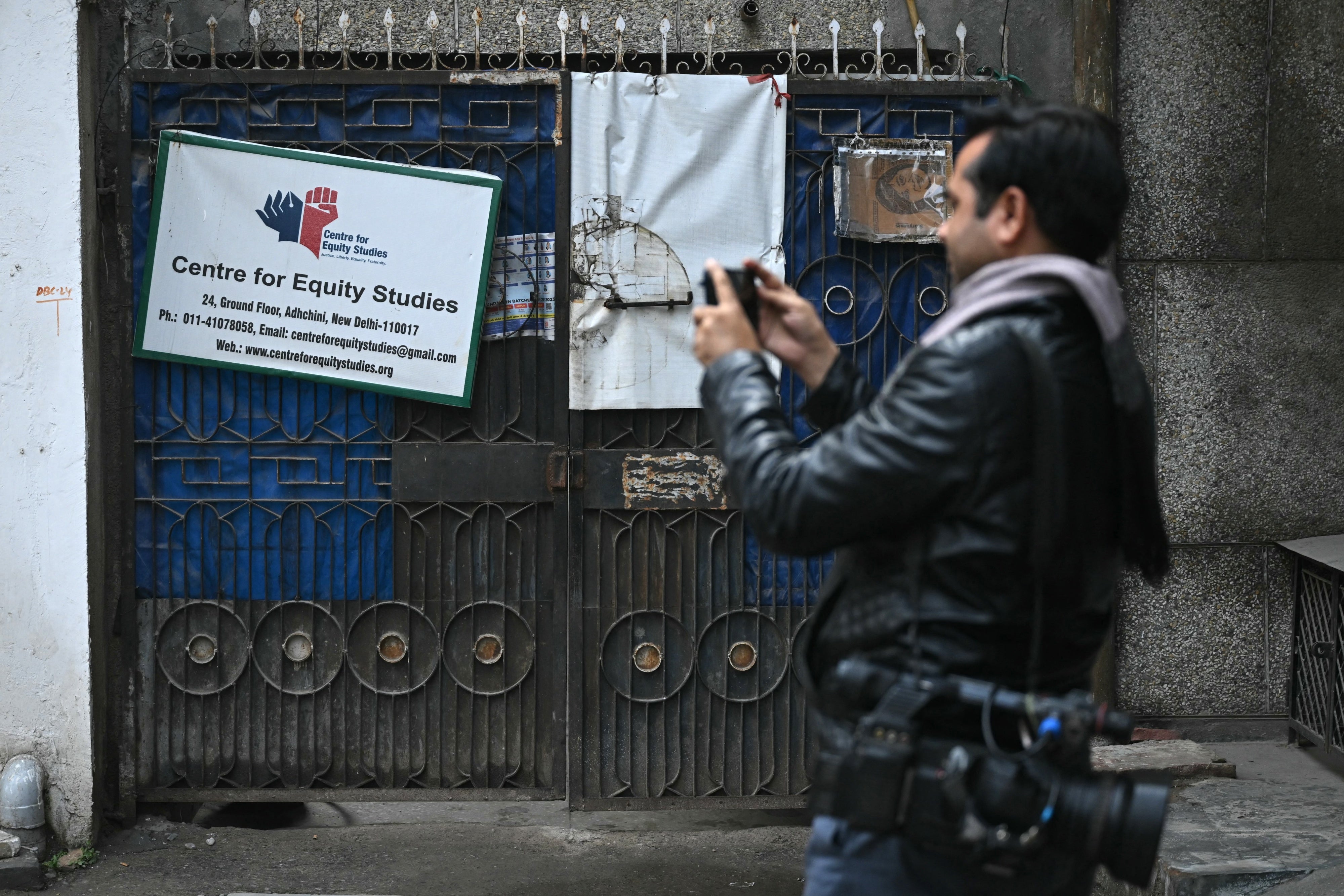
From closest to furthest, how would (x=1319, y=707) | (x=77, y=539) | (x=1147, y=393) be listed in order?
(x=1147, y=393) → (x=77, y=539) → (x=1319, y=707)

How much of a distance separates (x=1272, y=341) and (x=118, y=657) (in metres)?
4.35

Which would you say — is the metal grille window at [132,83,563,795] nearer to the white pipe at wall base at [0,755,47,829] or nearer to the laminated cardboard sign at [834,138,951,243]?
the white pipe at wall base at [0,755,47,829]

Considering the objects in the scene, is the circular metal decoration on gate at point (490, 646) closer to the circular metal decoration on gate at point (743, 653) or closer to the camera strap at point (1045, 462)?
the circular metal decoration on gate at point (743, 653)

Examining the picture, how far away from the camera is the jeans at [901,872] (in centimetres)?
184

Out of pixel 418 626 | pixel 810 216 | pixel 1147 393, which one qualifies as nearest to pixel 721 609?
pixel 418 626

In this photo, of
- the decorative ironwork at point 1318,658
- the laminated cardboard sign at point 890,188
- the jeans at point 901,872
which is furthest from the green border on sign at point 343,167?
the decorative ironwork at point 1318,658

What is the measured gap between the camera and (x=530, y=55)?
4602 millimetres

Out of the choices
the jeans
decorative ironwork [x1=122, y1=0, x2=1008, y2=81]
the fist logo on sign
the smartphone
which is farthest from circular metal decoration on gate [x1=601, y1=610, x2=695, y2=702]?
the jeans

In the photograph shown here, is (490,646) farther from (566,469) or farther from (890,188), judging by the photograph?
(890,188)

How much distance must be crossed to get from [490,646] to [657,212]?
5.33 feet

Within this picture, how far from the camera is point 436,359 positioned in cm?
438

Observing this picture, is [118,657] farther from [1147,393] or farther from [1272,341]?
[1272,341]

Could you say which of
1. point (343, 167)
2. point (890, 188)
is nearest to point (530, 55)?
point (343, 167)

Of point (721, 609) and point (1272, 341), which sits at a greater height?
point (1272, 341)
